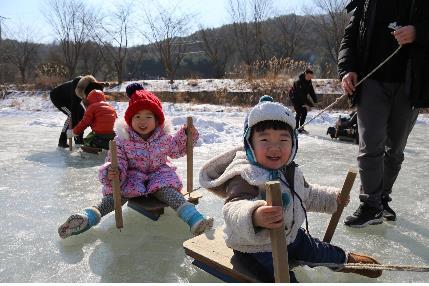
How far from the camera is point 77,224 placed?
2.52 metres

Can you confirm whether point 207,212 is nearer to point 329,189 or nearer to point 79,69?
point 329,189

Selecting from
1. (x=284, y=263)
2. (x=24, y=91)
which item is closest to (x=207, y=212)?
(x=284, y=263)

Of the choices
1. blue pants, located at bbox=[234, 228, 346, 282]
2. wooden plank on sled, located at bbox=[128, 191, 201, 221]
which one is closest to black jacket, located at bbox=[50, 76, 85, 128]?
wooden plank on sled, located at bbox=[128, 191, 201, 221]

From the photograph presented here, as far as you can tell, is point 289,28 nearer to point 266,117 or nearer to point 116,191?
point 116,191

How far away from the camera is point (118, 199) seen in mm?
2699

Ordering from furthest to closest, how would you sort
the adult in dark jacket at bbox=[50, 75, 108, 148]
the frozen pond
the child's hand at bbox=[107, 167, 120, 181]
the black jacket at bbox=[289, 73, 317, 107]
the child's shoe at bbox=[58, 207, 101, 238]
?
the black jacket at bbox=[289, 73, 317, 107] → the adult in dark jacket at bbox=[50, 75, 108, 148] → the child's hand at bbox=[107, 167, 120, 181] → the child's shoe at bbox=[58, 207, 101, 238] → the frozen pond

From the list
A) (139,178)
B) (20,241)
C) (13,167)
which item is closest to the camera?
(20,241)

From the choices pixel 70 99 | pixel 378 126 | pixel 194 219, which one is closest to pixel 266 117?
pixel 194 219

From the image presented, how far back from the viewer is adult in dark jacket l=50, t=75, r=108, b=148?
6391mm

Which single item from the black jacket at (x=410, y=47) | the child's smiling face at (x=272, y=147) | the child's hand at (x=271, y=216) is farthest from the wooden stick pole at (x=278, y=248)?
the black jacket at (x=410, y=47)

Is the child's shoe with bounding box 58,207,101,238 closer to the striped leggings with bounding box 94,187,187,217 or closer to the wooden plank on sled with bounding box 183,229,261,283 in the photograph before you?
the striped leggings with bounding box 94,187,187,217

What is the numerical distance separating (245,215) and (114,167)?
1.37 metres

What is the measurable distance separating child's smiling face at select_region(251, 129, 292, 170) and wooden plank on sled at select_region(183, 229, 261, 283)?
0.47 meters

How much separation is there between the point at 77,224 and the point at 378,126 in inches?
76.4
